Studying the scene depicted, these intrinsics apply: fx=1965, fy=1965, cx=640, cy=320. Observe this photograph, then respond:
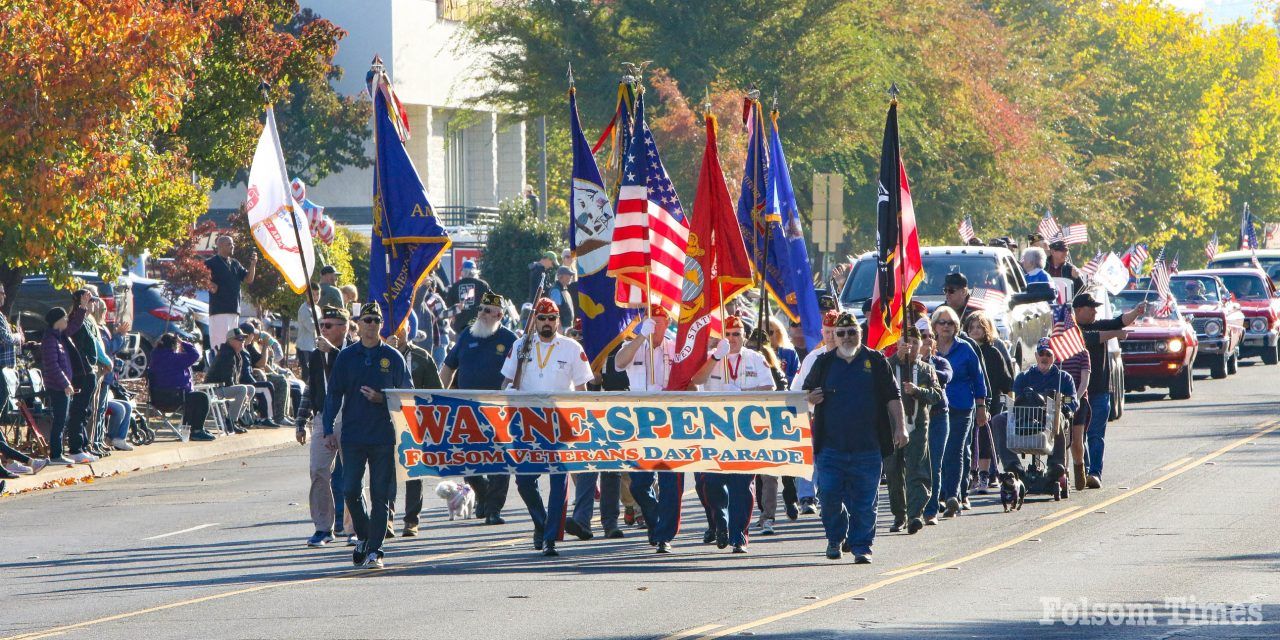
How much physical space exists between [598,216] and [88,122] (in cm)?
663

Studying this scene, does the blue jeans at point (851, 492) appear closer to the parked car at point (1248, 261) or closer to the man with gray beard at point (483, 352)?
the man with gray beard at point (483, 352)

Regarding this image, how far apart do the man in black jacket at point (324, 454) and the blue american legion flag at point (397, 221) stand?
3.71ft

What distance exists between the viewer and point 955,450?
16281 millimetres

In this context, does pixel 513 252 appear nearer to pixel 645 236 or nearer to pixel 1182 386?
pixel 1182 386

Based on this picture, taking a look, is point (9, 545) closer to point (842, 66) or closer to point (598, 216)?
point (598, 216)

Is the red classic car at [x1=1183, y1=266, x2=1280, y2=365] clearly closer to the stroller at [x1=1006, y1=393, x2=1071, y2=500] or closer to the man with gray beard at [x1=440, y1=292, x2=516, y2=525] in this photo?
the stroller at [x1=1006, y1=393, x2=1071, y2=500]

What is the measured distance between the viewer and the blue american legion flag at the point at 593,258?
53.3 ft

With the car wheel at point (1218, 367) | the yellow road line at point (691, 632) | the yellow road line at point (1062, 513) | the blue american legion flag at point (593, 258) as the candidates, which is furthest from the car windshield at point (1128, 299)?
the yellow road line at point (691, 632)

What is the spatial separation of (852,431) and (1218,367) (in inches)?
872

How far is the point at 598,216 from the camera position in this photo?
1694 cm

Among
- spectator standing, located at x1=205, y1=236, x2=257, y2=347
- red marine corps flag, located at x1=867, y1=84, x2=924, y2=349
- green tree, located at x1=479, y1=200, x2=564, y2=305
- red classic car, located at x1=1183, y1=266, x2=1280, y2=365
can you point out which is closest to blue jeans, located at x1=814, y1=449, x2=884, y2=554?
red marine corps flag, located at x1=867, y1=84, x2=924, y2=349

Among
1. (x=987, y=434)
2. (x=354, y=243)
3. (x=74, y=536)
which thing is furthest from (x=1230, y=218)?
(x=74, y=536)

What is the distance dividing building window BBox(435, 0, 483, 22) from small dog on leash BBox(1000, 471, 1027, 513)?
37752mm

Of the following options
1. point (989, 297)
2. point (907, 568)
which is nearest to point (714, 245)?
point (907, 568)
